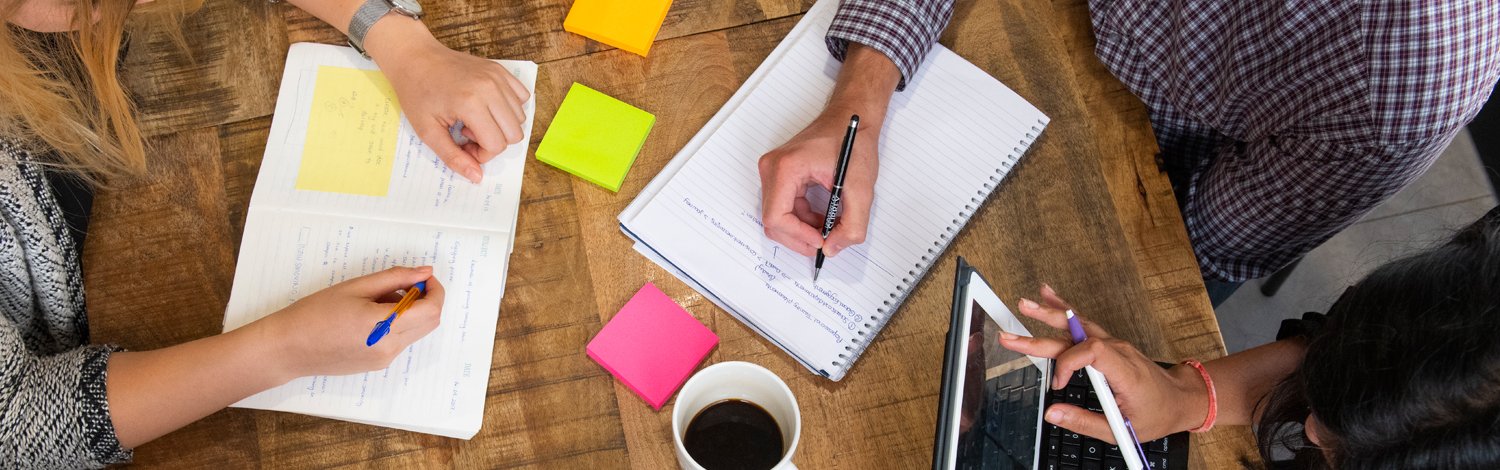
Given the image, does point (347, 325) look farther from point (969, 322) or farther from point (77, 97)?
point (969, 322)

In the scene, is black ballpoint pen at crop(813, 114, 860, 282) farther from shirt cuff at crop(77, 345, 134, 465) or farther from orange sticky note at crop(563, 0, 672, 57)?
shirt cuff at crop(77, 345, 134, 465)

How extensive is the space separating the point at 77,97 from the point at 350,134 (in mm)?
266

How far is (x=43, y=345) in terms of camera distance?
3.13 ft

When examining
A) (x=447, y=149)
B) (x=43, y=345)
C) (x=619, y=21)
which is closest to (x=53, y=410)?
(x=43, y=345)

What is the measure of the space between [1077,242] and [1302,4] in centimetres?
33

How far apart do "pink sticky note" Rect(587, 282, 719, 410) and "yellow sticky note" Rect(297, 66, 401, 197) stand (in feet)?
0.91

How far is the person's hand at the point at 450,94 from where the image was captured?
37.6 inches

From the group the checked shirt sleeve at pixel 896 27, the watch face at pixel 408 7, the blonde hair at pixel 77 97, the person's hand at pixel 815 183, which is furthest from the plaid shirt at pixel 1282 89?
the blonde hair at pixel 77 97

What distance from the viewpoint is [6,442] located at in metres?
0.83

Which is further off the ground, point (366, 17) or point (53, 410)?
point (366, 17)

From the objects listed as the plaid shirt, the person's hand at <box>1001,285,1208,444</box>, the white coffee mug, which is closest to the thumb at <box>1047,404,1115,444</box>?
the person's hand at <box>1001,285,1208,444</box>

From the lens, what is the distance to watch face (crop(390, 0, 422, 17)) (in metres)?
1.01

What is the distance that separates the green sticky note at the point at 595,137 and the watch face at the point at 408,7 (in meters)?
0.19

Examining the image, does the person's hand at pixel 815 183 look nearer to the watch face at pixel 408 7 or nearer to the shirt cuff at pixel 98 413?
the watch face at pixel 408 7
